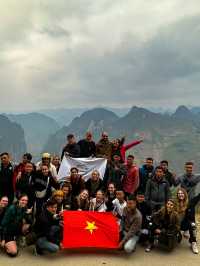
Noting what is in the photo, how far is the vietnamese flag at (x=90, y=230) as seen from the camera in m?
12.5

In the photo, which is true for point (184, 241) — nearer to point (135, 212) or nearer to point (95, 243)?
point (135, 212)

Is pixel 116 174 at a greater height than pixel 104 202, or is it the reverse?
pixel 116 174

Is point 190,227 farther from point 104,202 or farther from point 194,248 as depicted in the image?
point 104,202

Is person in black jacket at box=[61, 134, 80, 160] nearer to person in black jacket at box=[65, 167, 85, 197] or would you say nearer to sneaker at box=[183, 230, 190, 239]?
person in black jacket at box=[65, 167, 85, 197]

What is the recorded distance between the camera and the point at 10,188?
45.3ft

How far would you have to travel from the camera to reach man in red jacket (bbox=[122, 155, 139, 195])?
15297mm

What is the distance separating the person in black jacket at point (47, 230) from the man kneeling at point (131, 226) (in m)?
2.22

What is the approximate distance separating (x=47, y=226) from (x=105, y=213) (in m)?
2.25

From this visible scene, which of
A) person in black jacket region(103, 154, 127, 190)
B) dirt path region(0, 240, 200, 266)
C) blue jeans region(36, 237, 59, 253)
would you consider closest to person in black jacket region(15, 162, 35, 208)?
blue jeans region(36, 237, 59, 253)

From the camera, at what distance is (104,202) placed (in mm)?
13805

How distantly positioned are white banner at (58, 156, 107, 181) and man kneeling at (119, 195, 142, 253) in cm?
400

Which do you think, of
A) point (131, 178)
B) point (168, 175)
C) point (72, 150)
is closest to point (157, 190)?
point (168, 175)

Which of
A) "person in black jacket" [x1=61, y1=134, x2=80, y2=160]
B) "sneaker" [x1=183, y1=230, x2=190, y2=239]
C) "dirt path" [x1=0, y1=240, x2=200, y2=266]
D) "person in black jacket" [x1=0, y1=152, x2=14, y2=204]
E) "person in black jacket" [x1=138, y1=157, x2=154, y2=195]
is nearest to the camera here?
"dirt path" [x1=0, y1=240, x2=200, y2=266]

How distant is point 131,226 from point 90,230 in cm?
141
